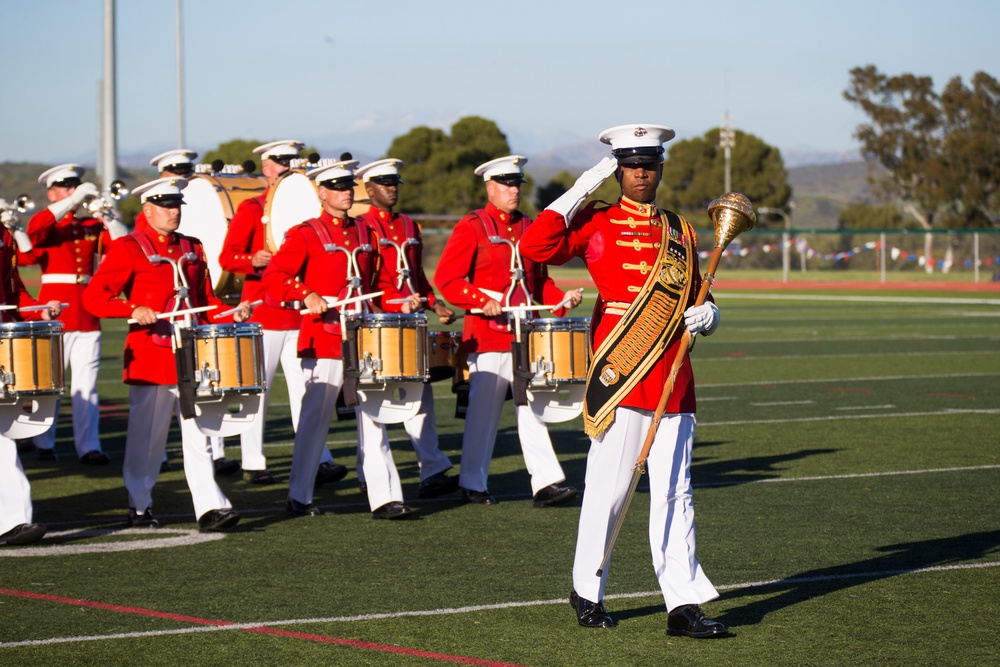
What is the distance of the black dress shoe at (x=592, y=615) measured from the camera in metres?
6.13

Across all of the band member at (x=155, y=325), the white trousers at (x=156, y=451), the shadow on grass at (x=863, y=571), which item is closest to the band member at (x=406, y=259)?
the band member at (x=155, y=325)

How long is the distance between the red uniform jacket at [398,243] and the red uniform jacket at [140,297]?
136 centimetres

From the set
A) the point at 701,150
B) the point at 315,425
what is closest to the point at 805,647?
the point at 315,425

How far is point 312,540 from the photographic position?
323 inches

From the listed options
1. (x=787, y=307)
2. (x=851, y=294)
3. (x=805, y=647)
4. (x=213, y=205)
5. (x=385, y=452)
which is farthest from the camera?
(x=851, y=294)

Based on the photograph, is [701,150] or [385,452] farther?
[701,150]

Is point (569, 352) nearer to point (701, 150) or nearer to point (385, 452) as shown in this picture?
point (385, 452)

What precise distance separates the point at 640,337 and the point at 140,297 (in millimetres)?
3574

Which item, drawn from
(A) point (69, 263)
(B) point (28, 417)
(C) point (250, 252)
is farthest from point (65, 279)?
(B) point (28, 417)

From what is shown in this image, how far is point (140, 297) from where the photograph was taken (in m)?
8.55

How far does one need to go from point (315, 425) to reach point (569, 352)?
163 centimetres

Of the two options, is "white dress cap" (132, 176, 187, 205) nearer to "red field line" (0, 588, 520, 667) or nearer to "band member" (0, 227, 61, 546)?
"band member" (0, 227, 61, 546)

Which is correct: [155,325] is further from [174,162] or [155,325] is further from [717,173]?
[717,173]

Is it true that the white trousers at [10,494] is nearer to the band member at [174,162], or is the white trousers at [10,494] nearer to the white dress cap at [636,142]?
the band member at [174,162]
